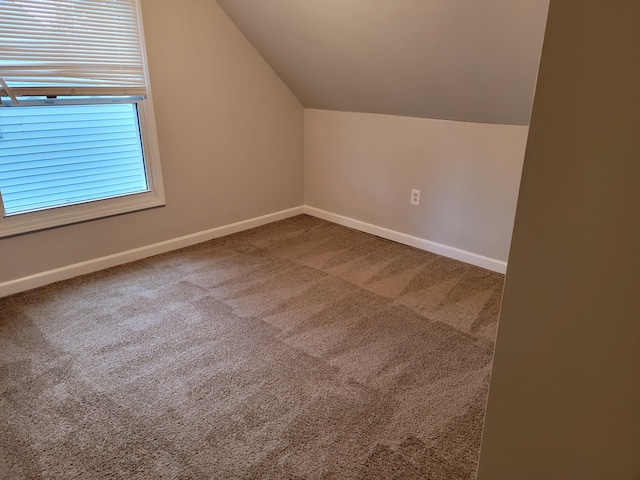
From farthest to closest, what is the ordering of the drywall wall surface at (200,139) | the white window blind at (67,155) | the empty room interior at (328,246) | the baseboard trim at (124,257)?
the drywall wall surface at (200,139) → the baseboard trim at (124,257) → the white window blind at (67,155) → the empty room interior at (328,246)

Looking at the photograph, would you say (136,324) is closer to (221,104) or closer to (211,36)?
(221,104)

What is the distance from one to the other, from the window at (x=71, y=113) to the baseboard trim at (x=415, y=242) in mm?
1556

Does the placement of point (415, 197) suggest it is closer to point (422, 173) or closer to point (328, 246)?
point (422, 173)

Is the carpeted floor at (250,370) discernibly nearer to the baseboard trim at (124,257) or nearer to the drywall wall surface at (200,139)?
the baseboard trim at (124,257)

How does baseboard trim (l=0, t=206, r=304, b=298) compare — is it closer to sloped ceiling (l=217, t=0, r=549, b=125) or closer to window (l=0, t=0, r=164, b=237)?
window (l=0, t=0, r=164, b=237)

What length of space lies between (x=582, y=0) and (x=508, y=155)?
2.17 metres

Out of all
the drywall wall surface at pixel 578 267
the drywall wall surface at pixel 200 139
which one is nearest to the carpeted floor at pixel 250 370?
the drywall wall surface at pixel 200 139

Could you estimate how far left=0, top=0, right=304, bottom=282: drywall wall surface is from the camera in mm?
2736

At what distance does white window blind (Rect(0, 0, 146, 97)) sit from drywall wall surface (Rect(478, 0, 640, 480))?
102 inches

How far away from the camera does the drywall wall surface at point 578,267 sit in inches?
27.0

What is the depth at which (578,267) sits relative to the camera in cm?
79

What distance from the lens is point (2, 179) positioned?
242 centimetres

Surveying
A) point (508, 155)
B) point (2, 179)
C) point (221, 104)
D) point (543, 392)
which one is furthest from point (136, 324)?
point (508, 155)

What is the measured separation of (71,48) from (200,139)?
957 mm
